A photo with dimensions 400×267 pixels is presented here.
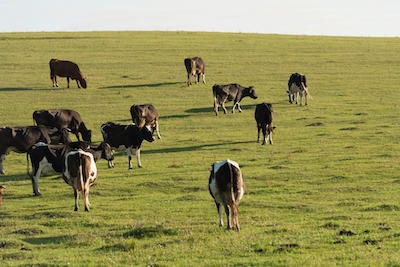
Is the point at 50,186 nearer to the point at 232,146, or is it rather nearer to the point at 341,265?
the point at 232,146

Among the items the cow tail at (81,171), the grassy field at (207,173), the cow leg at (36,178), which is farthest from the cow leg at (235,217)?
the cow leg at (36,178)

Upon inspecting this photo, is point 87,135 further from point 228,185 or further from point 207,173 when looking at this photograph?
point 228,185

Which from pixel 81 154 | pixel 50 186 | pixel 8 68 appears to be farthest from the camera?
pixel 8 68

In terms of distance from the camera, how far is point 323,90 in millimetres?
40375

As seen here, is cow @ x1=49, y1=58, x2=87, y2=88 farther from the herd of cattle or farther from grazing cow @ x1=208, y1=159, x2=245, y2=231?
grazing cow @ x1=208, y1=159, x2=245, y2=231

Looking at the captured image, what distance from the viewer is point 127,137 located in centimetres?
2261

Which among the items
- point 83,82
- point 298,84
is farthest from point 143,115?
point 83,82

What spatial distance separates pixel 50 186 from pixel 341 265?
12108 millimetres

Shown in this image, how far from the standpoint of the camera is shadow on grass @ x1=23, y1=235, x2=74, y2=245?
12.9 metres

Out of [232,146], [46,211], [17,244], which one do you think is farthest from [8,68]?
[17,244]

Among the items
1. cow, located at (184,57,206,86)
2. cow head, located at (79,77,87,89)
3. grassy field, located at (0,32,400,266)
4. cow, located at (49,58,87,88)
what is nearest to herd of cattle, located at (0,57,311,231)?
grassy field, located at (0,32,400,266)

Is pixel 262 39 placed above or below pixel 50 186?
above

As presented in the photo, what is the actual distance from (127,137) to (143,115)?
16.2 ft

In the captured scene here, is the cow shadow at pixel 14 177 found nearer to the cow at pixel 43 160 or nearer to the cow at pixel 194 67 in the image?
the cow at pixel 43 160
